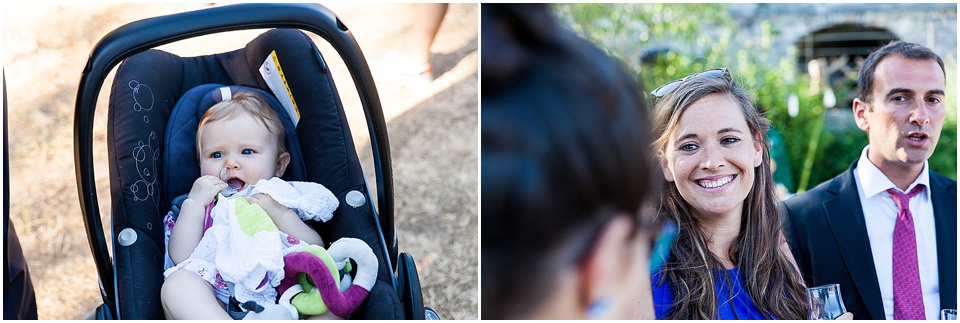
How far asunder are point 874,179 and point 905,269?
0.31 metres

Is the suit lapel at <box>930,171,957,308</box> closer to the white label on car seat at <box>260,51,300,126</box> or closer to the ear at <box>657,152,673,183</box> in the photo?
the ear at <box>657,152,673,183</box>

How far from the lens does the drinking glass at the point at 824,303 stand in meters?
2.60

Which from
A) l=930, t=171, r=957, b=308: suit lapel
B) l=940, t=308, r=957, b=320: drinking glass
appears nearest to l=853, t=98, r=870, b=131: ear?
l=930, t=171, r=957, b=308: suit lapel

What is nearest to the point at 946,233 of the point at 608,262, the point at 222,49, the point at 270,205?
the point at 270,205

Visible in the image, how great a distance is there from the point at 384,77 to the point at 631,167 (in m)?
4.15

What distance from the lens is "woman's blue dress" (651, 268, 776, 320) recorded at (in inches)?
96.2

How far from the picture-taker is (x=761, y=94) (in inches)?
216

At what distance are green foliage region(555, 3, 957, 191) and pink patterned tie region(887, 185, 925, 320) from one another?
4.89 feet

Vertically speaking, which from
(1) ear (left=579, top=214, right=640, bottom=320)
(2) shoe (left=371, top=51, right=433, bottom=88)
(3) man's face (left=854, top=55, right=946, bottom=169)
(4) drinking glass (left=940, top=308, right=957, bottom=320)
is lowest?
(4) drinking glass (left=940, top=308, right=957, bottom=320)

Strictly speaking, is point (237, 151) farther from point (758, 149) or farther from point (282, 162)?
point (758, 149)

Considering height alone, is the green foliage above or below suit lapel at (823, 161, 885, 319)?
above

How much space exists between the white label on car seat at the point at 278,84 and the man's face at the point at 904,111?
1901 mm

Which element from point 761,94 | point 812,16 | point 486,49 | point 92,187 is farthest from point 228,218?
point 812,16

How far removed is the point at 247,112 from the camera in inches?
108
